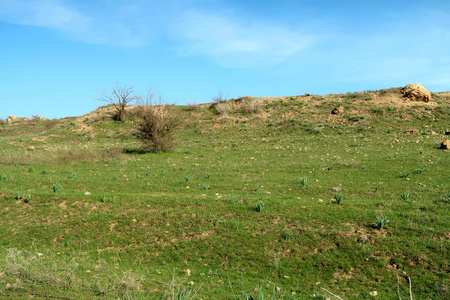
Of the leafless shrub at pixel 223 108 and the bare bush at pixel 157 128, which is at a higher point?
the leafless shrub at pixel 223 108

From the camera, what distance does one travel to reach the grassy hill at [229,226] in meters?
5.80

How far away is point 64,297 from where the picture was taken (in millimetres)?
4434

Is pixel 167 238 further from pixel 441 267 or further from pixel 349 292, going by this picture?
pixel 441 267

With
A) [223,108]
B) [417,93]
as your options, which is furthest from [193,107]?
[417,93]

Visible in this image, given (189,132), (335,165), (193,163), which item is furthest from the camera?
(189,132)

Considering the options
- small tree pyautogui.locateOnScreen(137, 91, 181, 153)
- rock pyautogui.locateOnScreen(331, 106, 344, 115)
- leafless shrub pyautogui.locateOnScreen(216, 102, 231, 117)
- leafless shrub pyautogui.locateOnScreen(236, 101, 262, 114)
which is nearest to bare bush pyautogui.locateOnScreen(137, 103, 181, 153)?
small tree pyautogui.locateOnScreen(137, 91, 181, 153)

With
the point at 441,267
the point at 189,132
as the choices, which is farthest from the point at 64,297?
the point at 189,132

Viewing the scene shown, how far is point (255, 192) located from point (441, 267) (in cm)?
605

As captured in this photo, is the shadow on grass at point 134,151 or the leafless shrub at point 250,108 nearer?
the shadow on grass at point 134,151

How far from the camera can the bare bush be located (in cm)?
2317

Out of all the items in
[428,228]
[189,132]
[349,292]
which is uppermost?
[189,132]

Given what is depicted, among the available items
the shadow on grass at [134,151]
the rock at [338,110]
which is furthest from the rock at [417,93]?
the shadow on grass at [134,151]

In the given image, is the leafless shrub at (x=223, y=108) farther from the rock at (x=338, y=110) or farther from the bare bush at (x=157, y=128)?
the bare bush at (x=157, y=128)

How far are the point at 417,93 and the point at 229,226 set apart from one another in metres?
32.3
